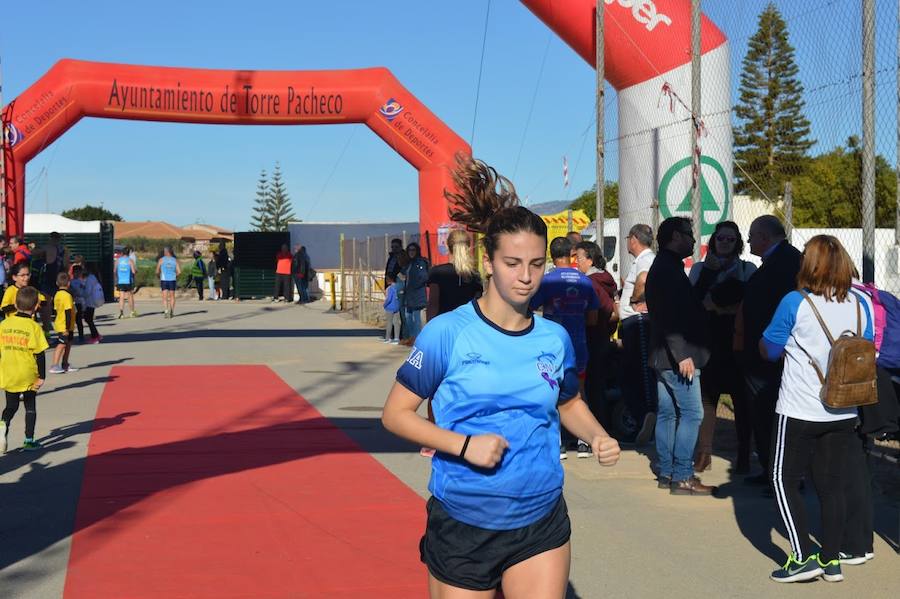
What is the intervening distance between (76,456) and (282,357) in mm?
8571

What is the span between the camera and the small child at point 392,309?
62.7ft

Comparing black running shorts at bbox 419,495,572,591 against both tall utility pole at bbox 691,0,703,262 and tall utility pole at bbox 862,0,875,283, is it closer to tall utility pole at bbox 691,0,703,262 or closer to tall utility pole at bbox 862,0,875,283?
tall utility pole at bbox 862,0,875,283

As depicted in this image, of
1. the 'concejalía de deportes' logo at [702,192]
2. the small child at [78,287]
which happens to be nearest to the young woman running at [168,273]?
the small child at [78,287]

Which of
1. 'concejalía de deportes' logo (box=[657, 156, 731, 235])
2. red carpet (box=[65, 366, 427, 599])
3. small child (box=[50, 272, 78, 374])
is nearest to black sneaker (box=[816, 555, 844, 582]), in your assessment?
red carpet (box=[65, 366, 427, 599])

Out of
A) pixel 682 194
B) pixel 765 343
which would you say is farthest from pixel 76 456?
→ pixel 682 194

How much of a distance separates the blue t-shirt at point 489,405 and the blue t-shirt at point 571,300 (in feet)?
16.0

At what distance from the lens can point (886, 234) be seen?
19766 mm

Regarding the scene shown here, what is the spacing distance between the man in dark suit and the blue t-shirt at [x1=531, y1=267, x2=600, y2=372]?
1395mm

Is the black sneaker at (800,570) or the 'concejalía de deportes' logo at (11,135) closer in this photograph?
the black sneaker at (800,570)

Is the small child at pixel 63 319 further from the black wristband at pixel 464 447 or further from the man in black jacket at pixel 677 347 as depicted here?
the black wristband at pixel 464 447

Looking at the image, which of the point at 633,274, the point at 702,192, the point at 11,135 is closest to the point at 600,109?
the point at 702,192

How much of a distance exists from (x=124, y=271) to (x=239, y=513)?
64.8 feet

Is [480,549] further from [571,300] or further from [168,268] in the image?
[168,268]

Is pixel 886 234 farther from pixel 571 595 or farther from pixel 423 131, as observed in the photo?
pixel 571 595
